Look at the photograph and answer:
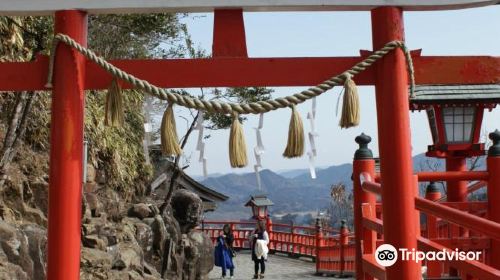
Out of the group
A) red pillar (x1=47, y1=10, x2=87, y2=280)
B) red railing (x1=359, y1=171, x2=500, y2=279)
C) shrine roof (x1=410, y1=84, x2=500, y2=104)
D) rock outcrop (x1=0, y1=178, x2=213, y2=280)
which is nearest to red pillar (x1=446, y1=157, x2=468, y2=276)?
red railing (x1=359, y1=171, x2=500, y2=279)

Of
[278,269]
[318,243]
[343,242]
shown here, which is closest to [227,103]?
[343,242]

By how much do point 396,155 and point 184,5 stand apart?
1.49m

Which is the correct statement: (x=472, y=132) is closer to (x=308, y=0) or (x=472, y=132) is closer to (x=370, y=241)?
(x=370, y=241)

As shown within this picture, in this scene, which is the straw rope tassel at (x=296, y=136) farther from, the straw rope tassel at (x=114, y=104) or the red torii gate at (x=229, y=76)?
the straw rope tassel at (x=114, y=104)

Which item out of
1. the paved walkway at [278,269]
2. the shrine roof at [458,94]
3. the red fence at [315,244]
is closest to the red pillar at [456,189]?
the shrine roof at [458,94]

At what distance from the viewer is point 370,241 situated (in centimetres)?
415

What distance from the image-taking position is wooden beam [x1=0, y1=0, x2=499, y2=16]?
10.4ft

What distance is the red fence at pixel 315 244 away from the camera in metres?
14.1

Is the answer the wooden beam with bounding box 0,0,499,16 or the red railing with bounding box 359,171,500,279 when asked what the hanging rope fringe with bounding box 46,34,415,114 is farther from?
the red railing with bounding box 359,171,500,279

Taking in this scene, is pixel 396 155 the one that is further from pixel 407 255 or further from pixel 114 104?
pixel 114 104

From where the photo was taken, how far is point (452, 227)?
541 centimetres

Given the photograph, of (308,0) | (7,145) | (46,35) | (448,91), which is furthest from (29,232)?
(448,91)

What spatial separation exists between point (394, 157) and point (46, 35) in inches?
210

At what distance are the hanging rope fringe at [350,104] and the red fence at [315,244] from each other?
421 inches
